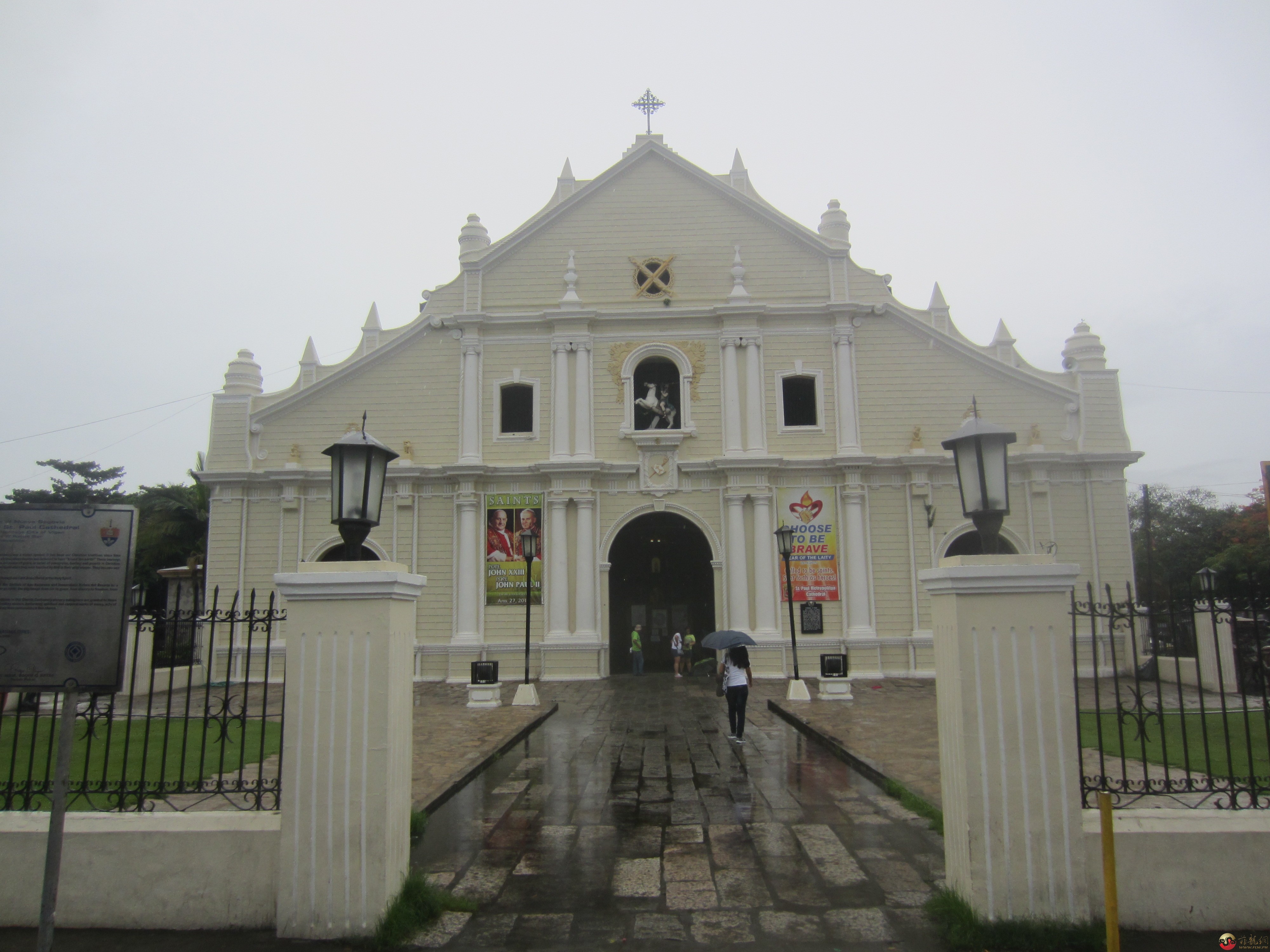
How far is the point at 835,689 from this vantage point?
52.6ft

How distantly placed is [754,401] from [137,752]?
15.3 metres

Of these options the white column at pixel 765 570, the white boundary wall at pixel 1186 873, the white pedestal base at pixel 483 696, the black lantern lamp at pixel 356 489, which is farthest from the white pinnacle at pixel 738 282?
the white boundary wall at pixel 1186 873

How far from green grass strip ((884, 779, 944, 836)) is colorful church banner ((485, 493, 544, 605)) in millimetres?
13411

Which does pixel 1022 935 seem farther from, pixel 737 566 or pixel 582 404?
pixel 582 404

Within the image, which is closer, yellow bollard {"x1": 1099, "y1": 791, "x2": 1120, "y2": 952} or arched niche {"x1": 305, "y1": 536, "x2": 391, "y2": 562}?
yellow bollard {"x1": 1099, "y1": 791, "x2": 1120, "y2": 952}

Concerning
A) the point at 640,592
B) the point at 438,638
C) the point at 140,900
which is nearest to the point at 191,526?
the point at 438,638

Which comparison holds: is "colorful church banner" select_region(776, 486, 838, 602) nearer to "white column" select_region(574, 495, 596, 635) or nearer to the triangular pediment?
"white column" select_region(574, 495, 596, 635)

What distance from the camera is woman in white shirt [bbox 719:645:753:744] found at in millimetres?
11344

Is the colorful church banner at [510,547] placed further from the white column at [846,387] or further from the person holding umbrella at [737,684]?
the person holding umbrella at [737,684]

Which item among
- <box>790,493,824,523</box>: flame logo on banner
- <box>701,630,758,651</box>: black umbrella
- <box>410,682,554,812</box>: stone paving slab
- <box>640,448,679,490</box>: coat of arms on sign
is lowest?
<box>410,682,554,812</box>: stone paving slab

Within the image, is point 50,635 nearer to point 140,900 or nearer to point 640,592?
point 140,900

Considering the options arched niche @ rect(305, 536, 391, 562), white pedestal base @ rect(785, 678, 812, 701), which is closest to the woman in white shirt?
white pedestal base @ rect(785, 678, 812, 701)

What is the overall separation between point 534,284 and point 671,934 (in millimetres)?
19448

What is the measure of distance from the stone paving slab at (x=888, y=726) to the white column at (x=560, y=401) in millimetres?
8457
